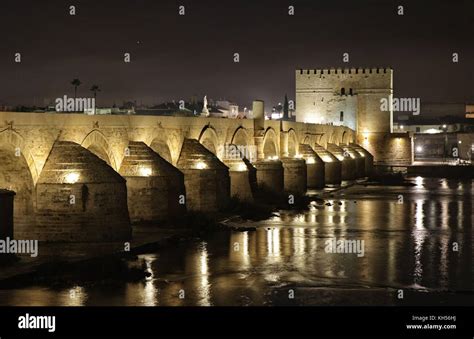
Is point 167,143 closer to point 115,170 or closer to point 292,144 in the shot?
point 115,170

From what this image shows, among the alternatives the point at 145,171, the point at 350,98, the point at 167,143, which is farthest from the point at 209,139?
the point at 350,98

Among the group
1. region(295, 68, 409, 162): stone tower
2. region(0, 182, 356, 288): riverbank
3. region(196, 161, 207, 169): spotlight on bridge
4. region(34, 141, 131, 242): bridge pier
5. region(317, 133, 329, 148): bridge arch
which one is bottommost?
region(0, 182, 356, 288): riverbank

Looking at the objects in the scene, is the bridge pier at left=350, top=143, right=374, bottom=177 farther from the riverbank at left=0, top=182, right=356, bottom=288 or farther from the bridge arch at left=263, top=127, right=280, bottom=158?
the riverbank at left=0, top=182, right=356, bottom=288

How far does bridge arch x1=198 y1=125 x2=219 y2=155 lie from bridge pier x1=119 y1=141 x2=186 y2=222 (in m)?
4.63

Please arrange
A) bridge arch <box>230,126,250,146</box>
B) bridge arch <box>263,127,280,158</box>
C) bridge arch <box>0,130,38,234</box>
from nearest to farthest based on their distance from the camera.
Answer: bridge arch <box>0,130,38,234</box>, bridge arch <box>230,126,250,146</box>, bridge arch <box>263,127,280,158</box>

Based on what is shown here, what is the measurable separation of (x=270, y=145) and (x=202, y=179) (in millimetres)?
10342

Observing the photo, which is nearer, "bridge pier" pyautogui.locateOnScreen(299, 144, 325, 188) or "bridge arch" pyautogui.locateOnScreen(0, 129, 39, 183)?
"bridge arch" pyautogui.locateOnScreen(0, 129, 39, 183)

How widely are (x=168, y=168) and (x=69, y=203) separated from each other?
412 cm

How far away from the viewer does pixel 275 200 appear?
27.5m

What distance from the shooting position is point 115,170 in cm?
1866

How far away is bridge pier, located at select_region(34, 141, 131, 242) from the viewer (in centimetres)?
1611

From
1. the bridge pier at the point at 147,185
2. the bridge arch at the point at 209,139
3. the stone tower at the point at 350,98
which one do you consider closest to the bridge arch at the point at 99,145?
the bridge pier at the point at 147,185

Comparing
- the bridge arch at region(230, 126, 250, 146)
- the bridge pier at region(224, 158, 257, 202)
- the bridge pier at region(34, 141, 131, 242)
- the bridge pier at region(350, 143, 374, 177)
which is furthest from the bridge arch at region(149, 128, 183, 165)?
the bridge pier at region(350, 143, 374, 177)

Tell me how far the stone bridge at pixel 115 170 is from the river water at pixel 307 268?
154cm
